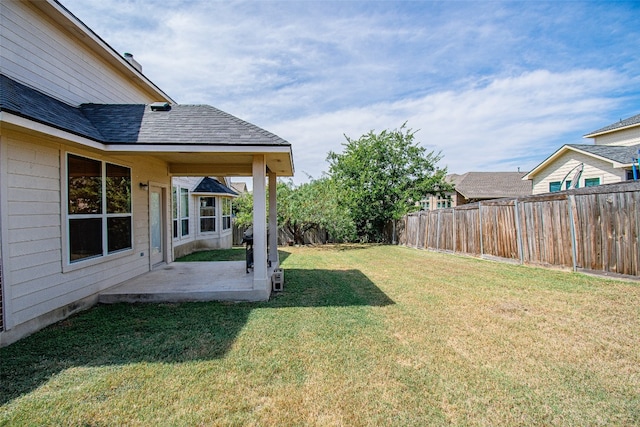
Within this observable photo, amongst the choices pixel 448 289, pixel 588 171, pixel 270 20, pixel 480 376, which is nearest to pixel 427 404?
pixel 480 376

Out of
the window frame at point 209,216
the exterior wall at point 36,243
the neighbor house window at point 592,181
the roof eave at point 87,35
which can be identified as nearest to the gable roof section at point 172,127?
the exterior wall at point 36,243

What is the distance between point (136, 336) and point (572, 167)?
17.8m

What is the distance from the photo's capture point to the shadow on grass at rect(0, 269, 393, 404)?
3.41 meters

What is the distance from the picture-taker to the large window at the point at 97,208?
16.9ft

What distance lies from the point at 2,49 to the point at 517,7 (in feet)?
36.7

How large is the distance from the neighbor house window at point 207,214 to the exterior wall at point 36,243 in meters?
9.44

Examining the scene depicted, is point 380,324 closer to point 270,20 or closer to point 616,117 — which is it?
point 270,20

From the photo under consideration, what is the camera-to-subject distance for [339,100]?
17.0 m

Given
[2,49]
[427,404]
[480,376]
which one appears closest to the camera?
[427,404]

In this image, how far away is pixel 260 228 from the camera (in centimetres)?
603

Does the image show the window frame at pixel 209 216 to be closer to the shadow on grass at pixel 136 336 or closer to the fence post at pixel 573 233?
the shadow on grass at pixel 136 336

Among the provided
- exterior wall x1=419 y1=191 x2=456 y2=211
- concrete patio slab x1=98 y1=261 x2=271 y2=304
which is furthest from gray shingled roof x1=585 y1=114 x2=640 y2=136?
concrete patio slab x1=98 y1=261 x2=271 y2=304

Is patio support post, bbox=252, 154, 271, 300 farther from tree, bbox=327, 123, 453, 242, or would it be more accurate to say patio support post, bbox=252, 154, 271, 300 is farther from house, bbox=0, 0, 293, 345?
tree, bbox=327, 123, 453, 242

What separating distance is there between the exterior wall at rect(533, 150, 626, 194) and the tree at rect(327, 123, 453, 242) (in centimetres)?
461
